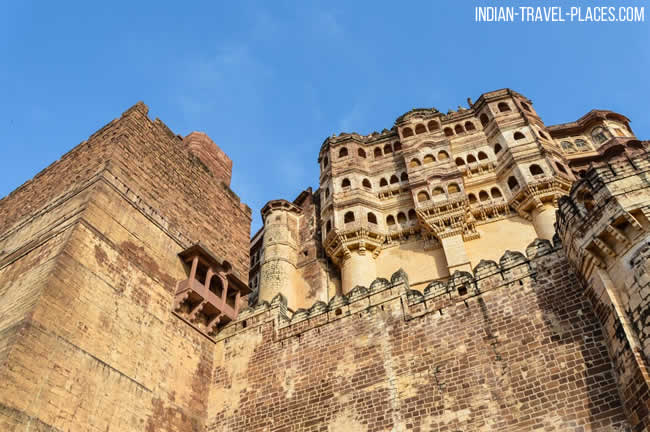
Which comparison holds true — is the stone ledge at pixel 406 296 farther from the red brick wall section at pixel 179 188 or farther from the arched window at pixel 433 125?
the arched window at pixel 433 125

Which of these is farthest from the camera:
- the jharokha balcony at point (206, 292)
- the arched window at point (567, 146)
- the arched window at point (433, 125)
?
the arched window at point (567, 146)

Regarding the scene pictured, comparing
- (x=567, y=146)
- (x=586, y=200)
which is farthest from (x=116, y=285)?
(x=567, y=146)

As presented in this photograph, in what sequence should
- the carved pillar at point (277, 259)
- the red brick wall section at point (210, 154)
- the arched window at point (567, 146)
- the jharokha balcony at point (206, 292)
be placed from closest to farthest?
1. the jharokha balcony at point (206, 292)
2. the red brick wall section at point (210, 154)
3. the carved pillar at point (277, 259)
4. the arched window at point (567, 146)

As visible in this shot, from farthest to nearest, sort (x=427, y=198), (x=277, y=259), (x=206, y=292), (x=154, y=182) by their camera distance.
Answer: (x=277, y=259), (x=427, y=198), (x=154, y=182), (x=206, y=292)

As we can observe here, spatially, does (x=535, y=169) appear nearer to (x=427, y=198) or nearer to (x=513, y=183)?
(x=513, y=183)

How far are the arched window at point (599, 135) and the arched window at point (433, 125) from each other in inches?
315

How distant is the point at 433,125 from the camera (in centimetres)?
2589

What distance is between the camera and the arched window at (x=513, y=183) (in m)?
21.5

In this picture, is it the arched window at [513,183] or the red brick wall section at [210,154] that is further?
the arched window at [513,183]

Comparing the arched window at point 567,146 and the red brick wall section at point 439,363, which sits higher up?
the arched window at point 567,146

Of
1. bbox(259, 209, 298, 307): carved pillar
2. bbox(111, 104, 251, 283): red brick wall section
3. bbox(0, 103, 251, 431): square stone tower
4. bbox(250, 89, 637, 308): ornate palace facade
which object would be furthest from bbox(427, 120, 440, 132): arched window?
bbox(0, 103, 251, 431): square stone tower

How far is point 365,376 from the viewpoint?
982 cm

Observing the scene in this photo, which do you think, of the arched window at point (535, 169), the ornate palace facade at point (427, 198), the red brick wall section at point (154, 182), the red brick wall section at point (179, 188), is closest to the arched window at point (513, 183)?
the ornate palace facade at point (427, 198)

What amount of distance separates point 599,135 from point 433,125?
8.35 m
